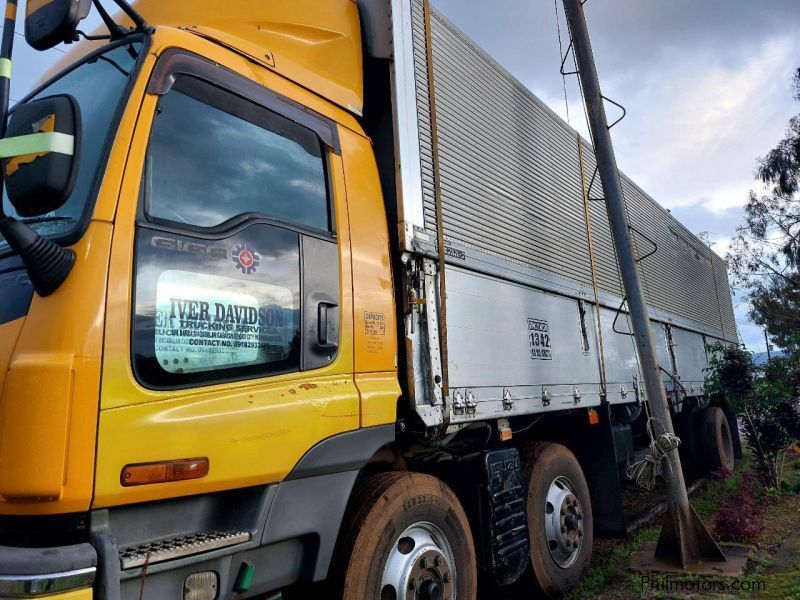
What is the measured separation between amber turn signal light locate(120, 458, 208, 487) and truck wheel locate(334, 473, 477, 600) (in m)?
0.85

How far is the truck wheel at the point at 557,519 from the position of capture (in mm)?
4215

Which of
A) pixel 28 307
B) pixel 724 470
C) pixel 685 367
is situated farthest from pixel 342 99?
pixel 724 470

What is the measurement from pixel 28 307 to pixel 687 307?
899 centimetres

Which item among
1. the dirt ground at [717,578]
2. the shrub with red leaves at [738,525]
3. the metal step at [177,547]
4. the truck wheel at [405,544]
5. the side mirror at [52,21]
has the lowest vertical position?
the dirt ground at [717,578]

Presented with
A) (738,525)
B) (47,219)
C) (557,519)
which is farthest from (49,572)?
(738,525)

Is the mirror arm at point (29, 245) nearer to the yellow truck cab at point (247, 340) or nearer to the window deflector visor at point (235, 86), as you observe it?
the yellow truck cab at point (247, 340)

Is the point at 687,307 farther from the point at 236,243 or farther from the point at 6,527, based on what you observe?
the point at 6,527

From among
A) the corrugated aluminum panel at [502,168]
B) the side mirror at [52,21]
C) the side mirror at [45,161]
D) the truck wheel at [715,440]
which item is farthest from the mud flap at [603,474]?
the truck wheel at [715,440]

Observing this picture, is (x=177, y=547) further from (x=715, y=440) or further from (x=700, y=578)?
(x=715, y=440)

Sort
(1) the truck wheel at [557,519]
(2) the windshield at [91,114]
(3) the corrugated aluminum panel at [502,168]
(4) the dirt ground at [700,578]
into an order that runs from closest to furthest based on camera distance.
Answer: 1. (2) the windshield at [91,114]
2. (3) the corrugated aluminum panel at [502,168]
3. (1) the truck wheel at [557,519]
4. (4) the dirt ground at [700,578]

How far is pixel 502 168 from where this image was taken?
4559mm

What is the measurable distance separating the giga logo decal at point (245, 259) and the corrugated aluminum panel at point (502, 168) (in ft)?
4.13

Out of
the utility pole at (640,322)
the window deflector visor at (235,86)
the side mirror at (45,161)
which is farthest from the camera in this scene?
the utility pole at (640,322)

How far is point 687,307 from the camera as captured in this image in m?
9.22
